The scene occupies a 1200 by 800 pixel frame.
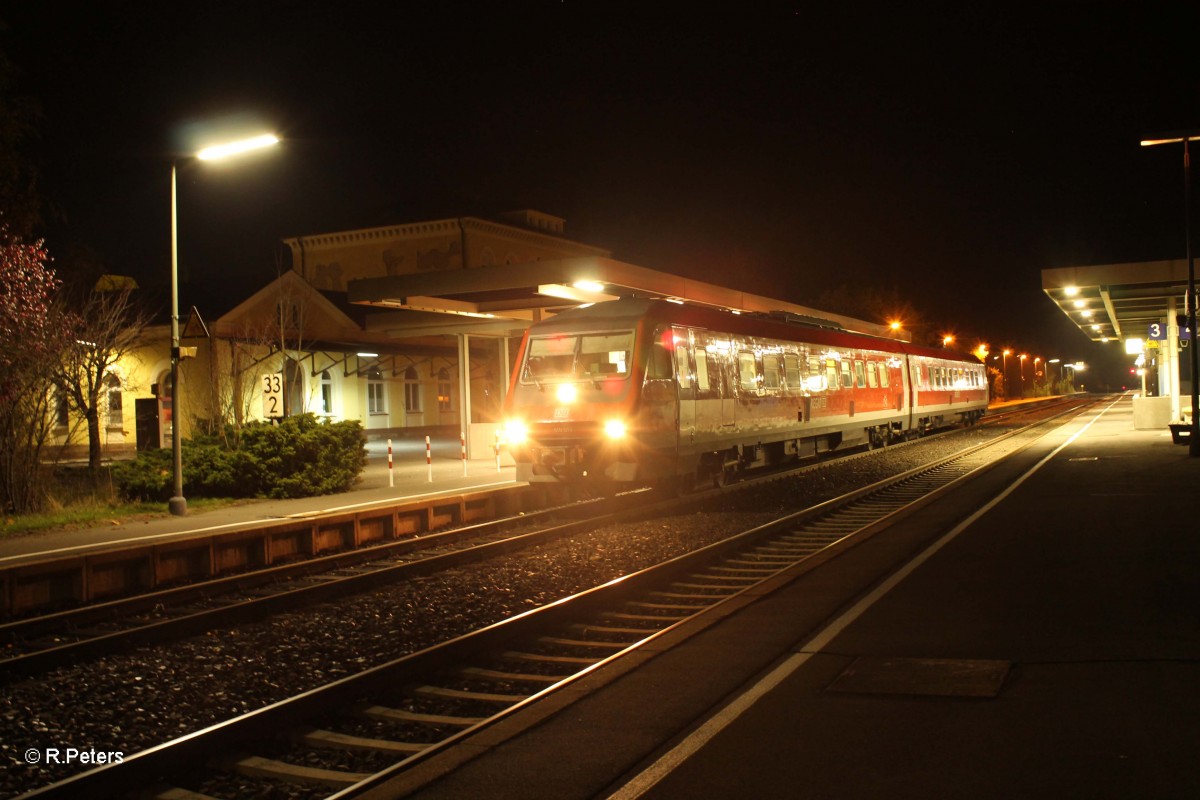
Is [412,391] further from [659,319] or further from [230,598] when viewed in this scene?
[230,598]

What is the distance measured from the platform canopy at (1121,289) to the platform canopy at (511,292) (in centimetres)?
645

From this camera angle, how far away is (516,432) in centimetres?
1752

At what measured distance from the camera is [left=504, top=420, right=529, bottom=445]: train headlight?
1734 cm

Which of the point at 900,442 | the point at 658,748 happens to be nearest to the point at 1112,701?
the point at 658,748

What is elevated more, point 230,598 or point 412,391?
point 412,391

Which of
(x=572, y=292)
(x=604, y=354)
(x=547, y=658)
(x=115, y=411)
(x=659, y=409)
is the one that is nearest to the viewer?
(x=547, y=658)

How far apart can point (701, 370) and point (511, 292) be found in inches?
214

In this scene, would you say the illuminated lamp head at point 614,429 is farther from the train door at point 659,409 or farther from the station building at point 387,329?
the station building at point 387,329

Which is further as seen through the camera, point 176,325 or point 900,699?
point 176,325

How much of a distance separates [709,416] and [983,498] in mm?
4520

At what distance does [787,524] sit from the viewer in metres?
14.4

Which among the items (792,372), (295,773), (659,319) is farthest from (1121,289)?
(295,773)

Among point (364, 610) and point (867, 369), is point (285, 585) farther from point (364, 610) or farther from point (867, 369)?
point (867, 369)

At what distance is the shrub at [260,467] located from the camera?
18859mm
